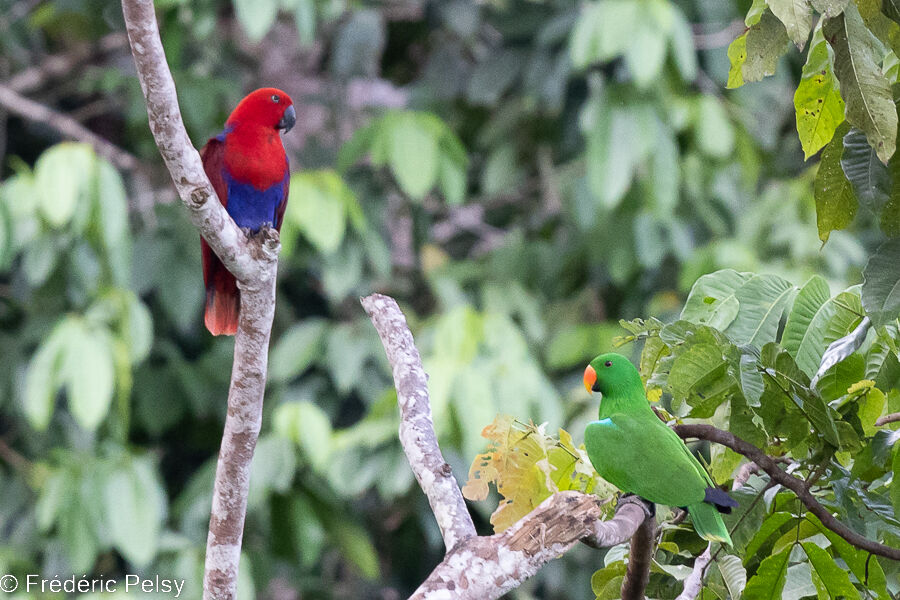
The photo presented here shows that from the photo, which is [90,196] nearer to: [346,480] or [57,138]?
[346,480]

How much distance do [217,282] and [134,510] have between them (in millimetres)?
1236

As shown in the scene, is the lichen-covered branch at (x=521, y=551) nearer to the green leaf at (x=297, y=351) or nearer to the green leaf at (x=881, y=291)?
the green leaf at (x=881, y=291)

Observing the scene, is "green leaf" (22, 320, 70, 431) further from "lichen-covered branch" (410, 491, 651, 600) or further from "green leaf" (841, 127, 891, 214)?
"green leaf" (841, 127, 891, 214)

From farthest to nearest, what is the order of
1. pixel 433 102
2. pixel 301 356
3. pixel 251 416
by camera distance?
pixel 433 102 → pixel 301 356 → pixel 251 416

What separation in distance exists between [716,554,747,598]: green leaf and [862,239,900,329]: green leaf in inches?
14.6

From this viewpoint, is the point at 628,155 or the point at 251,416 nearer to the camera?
the point at 251,416

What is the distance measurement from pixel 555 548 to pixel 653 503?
12.0 inches

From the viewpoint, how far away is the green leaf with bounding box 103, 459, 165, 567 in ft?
11.2

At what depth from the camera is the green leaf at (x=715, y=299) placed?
5.18 feet

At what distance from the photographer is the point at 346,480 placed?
3.67 m

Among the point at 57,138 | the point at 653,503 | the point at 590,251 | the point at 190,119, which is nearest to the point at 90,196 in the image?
the point at 190,119

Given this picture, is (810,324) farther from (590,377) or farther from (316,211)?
(316,211)

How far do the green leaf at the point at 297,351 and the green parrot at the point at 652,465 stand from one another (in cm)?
268

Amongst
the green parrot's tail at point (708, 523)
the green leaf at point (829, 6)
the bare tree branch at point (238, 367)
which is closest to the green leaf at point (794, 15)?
the green leaf at point (829, 6)
